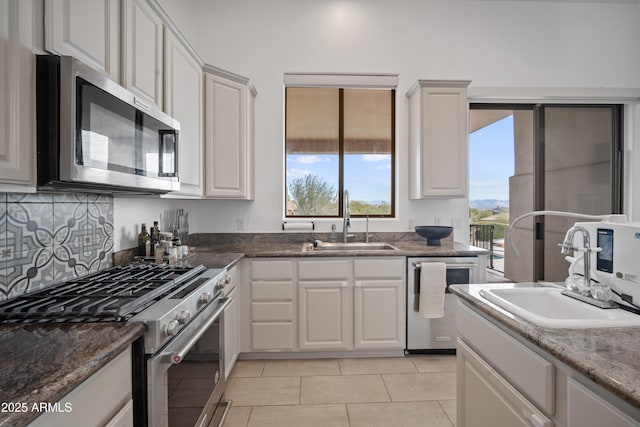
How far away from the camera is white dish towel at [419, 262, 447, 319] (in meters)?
2.74

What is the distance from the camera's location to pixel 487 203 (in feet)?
11.9

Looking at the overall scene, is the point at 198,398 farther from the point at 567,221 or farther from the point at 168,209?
the point at 567,221

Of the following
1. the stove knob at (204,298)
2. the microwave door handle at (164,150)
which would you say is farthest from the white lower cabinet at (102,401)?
the microwave door handle at (164,150)

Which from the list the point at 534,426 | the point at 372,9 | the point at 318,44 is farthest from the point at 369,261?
the point at 372,9

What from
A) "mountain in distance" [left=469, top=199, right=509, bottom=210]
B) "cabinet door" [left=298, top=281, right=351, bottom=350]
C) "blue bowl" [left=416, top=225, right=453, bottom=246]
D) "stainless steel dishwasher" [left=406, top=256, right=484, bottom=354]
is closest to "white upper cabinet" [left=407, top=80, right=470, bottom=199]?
"blue bowl" [left=416, top=225, right=453, bottom=246]

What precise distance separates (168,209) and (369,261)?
5.81 ft

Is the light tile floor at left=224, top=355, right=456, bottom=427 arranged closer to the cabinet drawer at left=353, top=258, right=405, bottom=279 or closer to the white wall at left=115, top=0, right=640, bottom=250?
the cabinet drawer at left=353, top=258, right=405, bottom=279

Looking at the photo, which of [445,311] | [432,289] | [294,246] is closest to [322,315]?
[294,246]

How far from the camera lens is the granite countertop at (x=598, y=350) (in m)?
0.70

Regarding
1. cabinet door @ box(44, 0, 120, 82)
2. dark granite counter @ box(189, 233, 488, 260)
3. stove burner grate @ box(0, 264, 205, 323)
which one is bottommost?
stove burner grate @ box(0, 264, 205, 323)

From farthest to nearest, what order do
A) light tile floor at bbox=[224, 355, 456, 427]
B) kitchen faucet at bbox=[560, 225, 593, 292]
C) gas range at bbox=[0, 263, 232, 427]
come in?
light tile floor at bbox=[224, 355, 456, 427] < kitchen faucet at bbox=[560, 225, 593, 292] < gas range at bbox=[0, 263, 232, 427]

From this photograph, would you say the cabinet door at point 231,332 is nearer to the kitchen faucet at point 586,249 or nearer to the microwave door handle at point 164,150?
the microwave door handle at point 164,150

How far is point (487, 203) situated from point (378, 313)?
1.84 meters

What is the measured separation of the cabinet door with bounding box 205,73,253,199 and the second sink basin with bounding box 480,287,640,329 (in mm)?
2197
